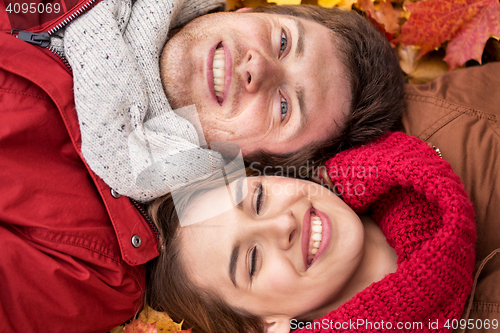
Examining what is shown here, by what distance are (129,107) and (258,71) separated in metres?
0.65

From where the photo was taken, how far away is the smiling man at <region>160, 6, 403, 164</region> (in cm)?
191

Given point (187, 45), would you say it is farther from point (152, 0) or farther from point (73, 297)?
point (73, 297)

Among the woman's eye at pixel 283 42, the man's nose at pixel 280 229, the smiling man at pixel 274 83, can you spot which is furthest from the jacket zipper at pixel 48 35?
the man's nose at pixel 280 229

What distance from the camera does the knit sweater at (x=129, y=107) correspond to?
1.70 meters

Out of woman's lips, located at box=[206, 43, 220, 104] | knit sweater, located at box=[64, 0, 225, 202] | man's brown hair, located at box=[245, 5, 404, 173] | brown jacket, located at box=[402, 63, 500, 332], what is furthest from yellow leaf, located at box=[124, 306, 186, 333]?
brown jacket, located at box=[402, 63, 500, 332]

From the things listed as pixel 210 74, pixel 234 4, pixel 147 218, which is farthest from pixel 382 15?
pixel 147 218

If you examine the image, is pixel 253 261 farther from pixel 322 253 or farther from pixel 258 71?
pixel 258 71

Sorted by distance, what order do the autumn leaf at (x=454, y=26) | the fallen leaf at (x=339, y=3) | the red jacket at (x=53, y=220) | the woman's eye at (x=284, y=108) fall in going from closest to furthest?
the red jacket at (x=53, y=220)
the woman's eye at (x=284, y=108)
the autumn leaf at (x=454, y=26)
the fallen leaf at (x=339, y=3)

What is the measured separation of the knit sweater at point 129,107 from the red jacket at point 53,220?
10 centimetres

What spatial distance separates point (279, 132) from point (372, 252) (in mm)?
790

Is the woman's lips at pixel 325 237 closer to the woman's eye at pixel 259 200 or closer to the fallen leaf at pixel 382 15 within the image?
the woman's eye at pixel 259 200

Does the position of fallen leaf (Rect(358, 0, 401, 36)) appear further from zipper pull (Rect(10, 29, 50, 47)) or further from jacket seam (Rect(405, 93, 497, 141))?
zipper pull (Rect(10, 29, 50, 47))

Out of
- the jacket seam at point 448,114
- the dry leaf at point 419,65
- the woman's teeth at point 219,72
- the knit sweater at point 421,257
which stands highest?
the woman's teeth at point 219,72

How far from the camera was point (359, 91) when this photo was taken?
2.12 metres
